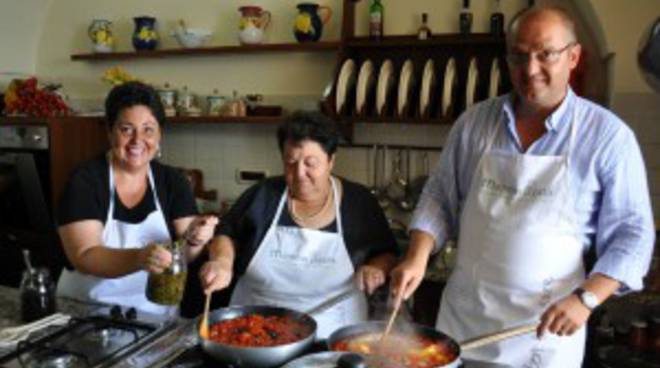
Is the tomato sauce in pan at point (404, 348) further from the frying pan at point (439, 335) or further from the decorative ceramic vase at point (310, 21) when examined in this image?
the decorative ceramic vase at point (310, 21)

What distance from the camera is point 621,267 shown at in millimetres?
1453

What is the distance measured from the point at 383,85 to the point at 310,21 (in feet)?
1.78

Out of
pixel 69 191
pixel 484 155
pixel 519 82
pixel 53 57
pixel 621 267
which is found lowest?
pixel 621 267

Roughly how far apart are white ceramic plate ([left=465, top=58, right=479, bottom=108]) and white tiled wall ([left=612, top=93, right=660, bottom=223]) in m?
0.63

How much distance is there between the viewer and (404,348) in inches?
51.2

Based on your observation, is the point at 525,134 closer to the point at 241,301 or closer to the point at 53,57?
the point at 241,301

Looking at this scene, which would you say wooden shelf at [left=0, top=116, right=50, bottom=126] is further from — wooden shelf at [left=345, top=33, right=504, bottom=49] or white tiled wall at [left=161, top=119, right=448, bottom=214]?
wooden shelf at [left=345, top=33, right=504, bottom=49]

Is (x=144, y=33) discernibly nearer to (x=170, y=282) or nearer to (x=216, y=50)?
(x=216, y=50)

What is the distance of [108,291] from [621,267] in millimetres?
1432

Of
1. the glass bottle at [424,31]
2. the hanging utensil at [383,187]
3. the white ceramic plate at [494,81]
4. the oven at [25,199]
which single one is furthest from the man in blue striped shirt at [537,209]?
the oven at [25,199]

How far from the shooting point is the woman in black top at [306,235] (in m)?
1.83

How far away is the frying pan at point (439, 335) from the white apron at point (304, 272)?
0.49m

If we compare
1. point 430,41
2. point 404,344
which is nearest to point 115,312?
point 404,344

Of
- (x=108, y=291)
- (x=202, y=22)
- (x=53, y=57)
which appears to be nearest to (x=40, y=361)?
(x=108, y=291)
